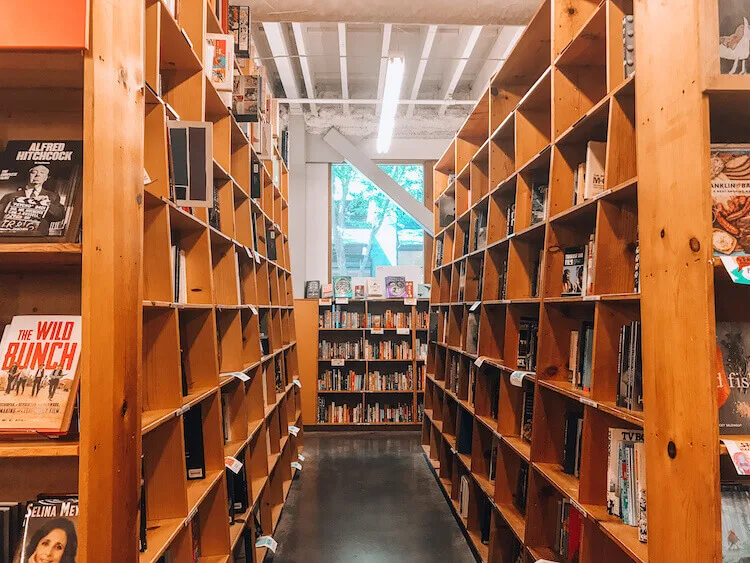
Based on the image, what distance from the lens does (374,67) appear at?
21.4 ft

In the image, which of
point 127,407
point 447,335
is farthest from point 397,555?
point 127,407

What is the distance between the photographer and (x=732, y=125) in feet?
4.93

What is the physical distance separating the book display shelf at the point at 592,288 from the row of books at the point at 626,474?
36mm

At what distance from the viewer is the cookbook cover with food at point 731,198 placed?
1336 mm

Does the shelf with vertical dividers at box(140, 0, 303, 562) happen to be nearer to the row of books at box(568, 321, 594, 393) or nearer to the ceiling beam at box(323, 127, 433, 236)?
the row of books at box(568, 321, 594, 393)

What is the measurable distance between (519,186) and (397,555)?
7.71 ft

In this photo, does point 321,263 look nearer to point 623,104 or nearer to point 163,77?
point 163,77

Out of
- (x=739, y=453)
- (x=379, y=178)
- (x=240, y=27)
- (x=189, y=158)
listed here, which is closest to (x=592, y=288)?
(x=739, y=453)

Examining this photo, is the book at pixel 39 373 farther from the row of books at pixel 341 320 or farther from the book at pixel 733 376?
the row of books at pixel 341 320

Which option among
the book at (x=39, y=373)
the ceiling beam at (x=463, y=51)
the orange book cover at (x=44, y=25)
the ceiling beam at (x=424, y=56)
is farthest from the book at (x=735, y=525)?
the ceiling beam at (x=424, y=56)

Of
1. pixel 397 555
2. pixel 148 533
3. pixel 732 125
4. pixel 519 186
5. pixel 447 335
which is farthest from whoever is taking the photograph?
pixel 447 335

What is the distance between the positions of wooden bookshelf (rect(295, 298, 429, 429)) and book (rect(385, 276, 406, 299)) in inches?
3.1

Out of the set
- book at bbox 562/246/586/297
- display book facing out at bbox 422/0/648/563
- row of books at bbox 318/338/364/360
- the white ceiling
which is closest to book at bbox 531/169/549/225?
display book facing out at bbox 422/0/648/563

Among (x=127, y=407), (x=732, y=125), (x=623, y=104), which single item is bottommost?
(x=127, y=407)
